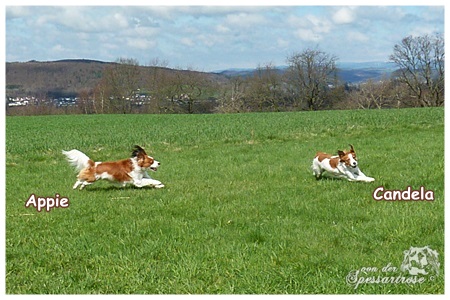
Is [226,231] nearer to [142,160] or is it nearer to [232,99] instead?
[142,160]

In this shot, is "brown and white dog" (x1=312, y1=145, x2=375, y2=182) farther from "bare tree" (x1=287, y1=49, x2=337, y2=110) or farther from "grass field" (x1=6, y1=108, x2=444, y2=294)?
"bare tree" (x1=287, y1=49, x2=337, y2=110)

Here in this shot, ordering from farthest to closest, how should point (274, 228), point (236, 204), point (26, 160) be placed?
point (26, 160), point (236, 204), point (274, 228)

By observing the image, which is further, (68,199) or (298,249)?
(68,199)

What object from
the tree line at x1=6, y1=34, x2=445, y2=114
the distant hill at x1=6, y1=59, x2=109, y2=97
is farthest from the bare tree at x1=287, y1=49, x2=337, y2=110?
the distant hill at x1=6, y1=59, x2=109, y2=97

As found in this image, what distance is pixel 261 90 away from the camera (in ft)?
Answer: 181

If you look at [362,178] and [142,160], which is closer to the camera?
[362,178]

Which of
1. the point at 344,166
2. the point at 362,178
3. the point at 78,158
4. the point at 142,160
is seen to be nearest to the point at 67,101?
the point at 78,158

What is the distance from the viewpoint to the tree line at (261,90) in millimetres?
45438

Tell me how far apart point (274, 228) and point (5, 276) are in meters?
3.18

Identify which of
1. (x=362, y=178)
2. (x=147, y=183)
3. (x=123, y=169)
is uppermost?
(x=123, y=169)

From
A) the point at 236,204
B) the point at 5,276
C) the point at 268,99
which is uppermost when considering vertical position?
the point at 268,99

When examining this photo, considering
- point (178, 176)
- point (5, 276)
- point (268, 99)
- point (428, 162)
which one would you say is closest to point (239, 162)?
point (178, 176)

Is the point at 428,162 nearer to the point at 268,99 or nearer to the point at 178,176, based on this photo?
the point at 178,176

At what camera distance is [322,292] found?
4551 millimetres
